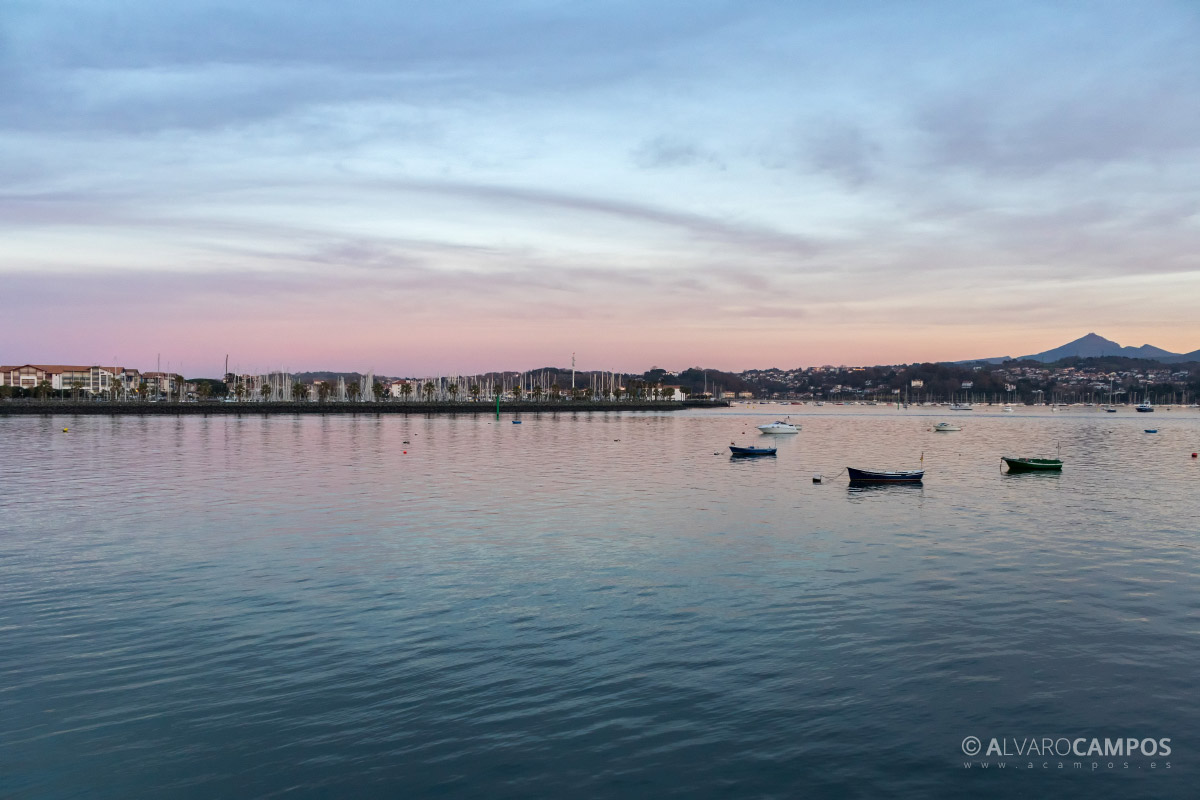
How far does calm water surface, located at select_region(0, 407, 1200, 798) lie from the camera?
13.9 metres

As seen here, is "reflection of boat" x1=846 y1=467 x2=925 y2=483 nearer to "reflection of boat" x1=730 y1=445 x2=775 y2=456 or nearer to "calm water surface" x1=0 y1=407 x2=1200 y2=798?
"calm water surface" x1=0 y1=407 x2=1200 y2=798

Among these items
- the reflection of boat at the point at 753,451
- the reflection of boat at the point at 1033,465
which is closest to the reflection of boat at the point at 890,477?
the reflection of boat at the point at 1033,465

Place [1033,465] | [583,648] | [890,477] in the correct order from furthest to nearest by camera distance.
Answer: [1033,465], [890,477], [583,648]

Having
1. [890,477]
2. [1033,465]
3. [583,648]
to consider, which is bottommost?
[1033,465]

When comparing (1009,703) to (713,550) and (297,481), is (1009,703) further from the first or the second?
(297,481)

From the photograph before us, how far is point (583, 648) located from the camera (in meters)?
19.8

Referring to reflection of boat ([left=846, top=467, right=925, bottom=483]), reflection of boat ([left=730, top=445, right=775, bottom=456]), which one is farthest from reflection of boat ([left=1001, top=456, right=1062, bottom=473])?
reflection of boat ([left=730, top=445, right=775, bottom=456])

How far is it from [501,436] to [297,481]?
61.9 m

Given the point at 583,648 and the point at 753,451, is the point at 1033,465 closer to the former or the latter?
the point at 753,451

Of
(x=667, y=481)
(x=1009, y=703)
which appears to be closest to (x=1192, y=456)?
(x=667, y=481)

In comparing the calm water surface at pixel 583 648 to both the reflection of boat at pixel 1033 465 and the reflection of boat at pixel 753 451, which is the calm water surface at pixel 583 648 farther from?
the reflection of boat at pixel 753 451

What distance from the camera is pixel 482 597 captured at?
2445 centimetres

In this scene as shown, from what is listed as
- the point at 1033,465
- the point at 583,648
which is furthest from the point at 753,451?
the point at 583,648

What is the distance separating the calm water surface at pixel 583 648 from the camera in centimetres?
1393
